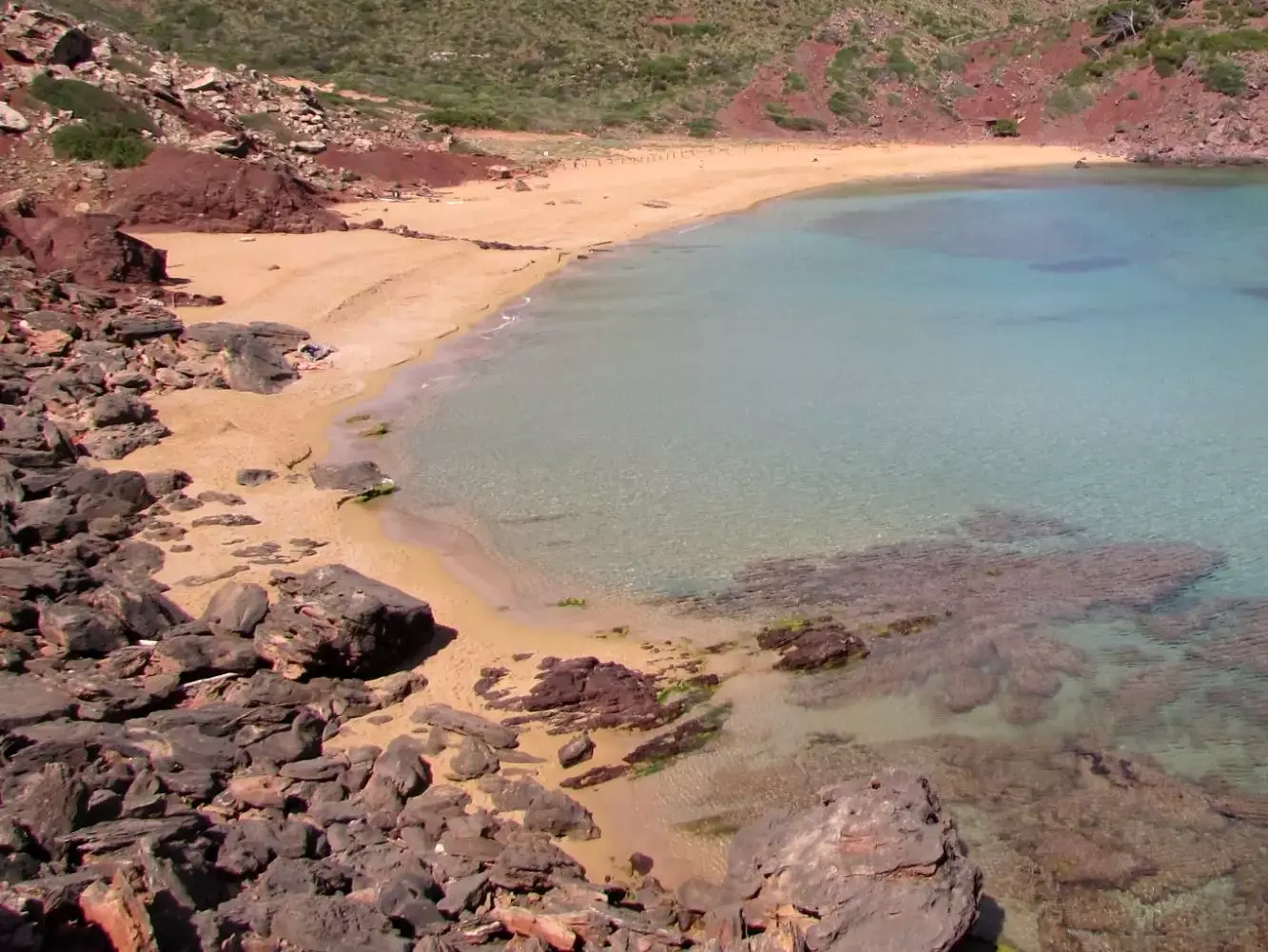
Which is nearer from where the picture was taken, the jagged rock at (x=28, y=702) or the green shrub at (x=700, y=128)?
the jagged rock at (x=28, y=702)

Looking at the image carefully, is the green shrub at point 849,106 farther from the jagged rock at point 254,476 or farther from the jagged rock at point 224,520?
the jagged rock at point 224,520

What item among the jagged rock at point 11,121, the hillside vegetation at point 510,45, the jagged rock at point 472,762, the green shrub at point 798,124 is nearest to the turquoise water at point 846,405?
the jagged rock at point 472,762

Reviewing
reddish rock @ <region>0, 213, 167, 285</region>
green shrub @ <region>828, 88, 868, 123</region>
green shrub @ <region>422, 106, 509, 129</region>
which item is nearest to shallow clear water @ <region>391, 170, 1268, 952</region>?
reddish rock @ <region>0, 213, 167, 285</region>

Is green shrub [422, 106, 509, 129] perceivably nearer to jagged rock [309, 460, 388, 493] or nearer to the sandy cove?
the sandy cove

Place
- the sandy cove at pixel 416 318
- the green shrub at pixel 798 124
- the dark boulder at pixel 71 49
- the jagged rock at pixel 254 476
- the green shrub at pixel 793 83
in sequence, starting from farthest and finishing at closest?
the green shrub at pixel 793 83
the green shrub at pixel 798 124
the dark boulder at pixel 71 49
the jagged rock at pixel 254 476
the sandy cove at pixel 416 318

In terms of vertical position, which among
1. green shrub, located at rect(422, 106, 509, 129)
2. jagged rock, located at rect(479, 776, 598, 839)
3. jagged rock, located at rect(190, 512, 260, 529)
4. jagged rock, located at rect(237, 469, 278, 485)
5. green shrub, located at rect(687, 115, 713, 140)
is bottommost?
jagged rock, located at rect(479, 776, 598, 839)

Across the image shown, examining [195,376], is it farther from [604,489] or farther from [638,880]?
[638,880]
